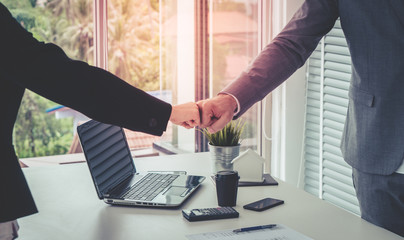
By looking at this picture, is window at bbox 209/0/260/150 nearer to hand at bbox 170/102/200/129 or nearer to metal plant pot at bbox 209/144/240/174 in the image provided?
metal plant pot at bbox 209/144/240/174

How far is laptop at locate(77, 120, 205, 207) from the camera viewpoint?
5.41 ft

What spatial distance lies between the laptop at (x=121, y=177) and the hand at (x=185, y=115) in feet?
0.71

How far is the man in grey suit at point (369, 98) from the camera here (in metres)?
1.65

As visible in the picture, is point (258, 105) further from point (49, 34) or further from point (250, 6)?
point (49, 34)

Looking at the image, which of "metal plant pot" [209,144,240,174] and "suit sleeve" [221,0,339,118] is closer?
"suit sleeve" [221,0,339,118]

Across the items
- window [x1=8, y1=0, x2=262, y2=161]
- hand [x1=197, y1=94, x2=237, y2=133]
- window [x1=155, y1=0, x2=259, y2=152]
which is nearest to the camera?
hand [x1=197, y1=94, x2=237, y2=133]

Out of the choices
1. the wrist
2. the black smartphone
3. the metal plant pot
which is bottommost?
the black smartphone

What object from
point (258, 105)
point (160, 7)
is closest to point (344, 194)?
point (258, 105)

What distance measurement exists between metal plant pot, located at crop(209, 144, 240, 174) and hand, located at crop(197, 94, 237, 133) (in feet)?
0.42

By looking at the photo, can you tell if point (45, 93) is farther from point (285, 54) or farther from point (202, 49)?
point (202, 49)

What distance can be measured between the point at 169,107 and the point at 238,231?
40cm

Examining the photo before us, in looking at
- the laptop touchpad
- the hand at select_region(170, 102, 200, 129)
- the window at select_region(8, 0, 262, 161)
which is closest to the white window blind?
the window at select_region(8, 0, 262, 161)

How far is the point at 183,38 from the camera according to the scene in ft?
11.1

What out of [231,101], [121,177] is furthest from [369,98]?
[121,177]
